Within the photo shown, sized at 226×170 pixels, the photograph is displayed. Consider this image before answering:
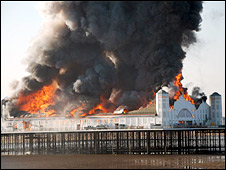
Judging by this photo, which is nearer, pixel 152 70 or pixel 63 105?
pixel 152 70

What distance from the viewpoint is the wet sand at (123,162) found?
5178 cm

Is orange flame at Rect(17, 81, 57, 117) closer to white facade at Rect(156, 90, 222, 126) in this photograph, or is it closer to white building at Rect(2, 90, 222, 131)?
white building at Rect(2, 90, 222, 131)

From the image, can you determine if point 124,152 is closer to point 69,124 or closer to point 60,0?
point 69,124

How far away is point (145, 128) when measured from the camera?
6600 centimetres

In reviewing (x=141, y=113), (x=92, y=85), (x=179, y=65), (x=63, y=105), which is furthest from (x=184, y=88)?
(x=63, y=105)

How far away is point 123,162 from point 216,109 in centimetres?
2375

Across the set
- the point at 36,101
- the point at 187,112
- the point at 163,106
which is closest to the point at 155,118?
the point at 163,106

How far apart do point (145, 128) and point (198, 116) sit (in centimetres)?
1109

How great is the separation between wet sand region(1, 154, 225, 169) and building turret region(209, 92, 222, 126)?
45.2 ft

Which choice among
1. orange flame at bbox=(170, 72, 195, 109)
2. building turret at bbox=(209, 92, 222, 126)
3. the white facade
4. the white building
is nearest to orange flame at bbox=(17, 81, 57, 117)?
the white building

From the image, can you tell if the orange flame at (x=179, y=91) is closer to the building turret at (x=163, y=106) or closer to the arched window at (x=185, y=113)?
the building turret at (x=163, y=106)

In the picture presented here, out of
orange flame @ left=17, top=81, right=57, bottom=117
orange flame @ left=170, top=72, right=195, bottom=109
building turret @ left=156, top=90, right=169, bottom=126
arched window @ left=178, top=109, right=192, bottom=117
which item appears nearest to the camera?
building turret @ left=156, top=90, right=169, bottom=126

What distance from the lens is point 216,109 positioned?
7456 centimetres

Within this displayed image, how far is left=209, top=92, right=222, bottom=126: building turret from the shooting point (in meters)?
74.4
